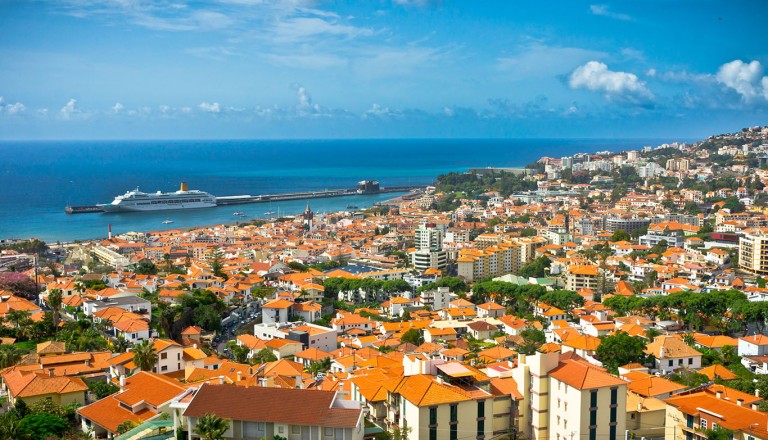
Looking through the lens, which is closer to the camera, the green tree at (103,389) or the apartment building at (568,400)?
the apartment building at (568,400)

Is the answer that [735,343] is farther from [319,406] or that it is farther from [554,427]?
[319,406]

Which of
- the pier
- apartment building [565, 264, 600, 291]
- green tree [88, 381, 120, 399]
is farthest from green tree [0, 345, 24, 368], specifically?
the pier

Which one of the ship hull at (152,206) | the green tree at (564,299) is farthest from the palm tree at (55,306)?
the ship hull at (152,206)

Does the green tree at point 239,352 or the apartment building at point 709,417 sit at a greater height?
the apartment building at point 709,417

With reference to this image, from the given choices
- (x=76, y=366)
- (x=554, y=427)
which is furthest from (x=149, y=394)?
(x=554, y=427)

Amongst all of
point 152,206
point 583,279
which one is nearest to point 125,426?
point 583,279

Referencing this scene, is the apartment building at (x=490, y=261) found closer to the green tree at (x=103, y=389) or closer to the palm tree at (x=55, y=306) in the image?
the palm tree at (x=55, y=306)
